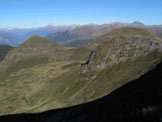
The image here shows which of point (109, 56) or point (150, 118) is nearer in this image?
point (150, 118)

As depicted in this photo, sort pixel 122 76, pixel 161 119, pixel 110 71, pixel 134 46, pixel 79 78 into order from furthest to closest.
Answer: pixel 79 78, pixel 134 46, pixel 110 71, pixel 122 76, pixel 161 119

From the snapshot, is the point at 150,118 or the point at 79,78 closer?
the point at 150,118

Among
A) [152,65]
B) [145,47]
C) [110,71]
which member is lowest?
[110,71]

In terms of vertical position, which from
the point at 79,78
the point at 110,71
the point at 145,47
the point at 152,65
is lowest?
the point at 79,78

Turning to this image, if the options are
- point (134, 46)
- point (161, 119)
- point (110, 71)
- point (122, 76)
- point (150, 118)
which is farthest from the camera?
point (134, 46)

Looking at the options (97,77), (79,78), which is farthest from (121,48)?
(79,78)

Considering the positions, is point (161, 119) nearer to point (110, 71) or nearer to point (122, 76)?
point (122, 76)

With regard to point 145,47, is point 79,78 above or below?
below

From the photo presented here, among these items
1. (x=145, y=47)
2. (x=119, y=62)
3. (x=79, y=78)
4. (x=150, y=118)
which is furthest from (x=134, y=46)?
(x=150, y=118)

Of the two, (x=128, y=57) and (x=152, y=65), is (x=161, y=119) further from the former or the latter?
(x=128, y=57)
